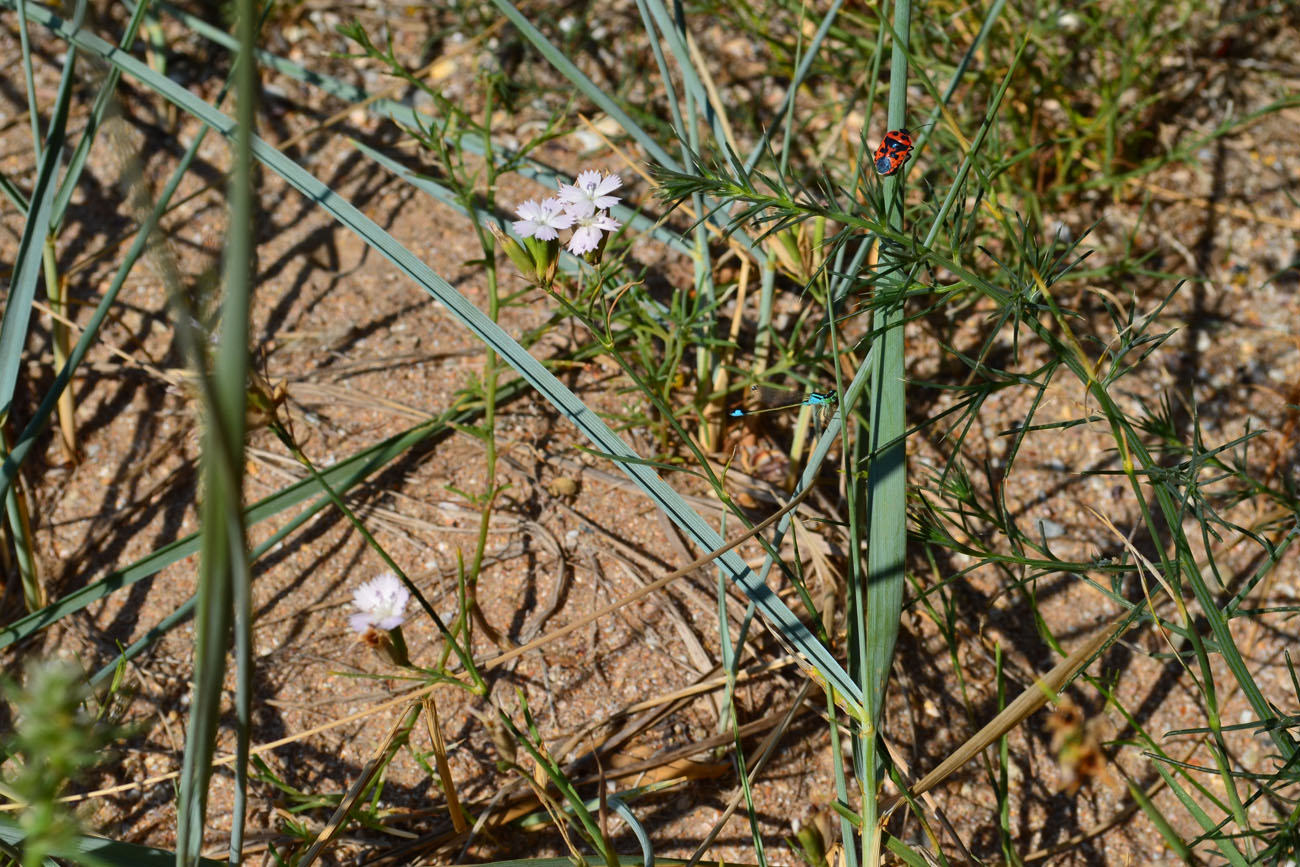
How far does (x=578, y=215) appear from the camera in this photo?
1.13 m

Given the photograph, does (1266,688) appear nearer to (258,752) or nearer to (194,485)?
(258,752)

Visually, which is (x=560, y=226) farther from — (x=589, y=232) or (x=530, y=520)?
(x=530, y=520)

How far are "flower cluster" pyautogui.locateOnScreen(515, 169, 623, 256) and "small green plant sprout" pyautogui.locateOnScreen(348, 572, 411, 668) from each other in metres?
0.46

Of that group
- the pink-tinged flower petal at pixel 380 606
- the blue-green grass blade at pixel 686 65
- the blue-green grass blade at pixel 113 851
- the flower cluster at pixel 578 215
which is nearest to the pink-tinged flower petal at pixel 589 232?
the flower cluster at pixel 578 215

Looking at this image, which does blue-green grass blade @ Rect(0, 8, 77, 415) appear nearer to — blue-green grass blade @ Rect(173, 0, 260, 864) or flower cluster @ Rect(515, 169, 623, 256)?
flower cluster @ Rect(515, 169, 623, 256)

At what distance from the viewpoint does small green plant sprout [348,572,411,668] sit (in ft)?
3.66

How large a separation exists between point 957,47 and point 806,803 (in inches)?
63.3

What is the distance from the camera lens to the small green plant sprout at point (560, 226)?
1.09m

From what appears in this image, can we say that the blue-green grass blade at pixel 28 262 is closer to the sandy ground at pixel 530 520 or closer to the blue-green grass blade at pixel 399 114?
the sandy ground at pixel 530 520

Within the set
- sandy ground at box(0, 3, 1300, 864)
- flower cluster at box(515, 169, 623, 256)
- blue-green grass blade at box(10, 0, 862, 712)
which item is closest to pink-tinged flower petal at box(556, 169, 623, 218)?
flower cluster at box(515, 169, 623, 256)

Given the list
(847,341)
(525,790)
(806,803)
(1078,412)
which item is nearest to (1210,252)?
(1078,412)

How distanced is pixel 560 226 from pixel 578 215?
3cm

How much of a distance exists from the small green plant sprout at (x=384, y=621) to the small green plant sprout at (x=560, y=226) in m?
0.43

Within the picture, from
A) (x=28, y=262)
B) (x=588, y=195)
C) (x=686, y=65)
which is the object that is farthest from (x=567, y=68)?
(x=28, y=262)
